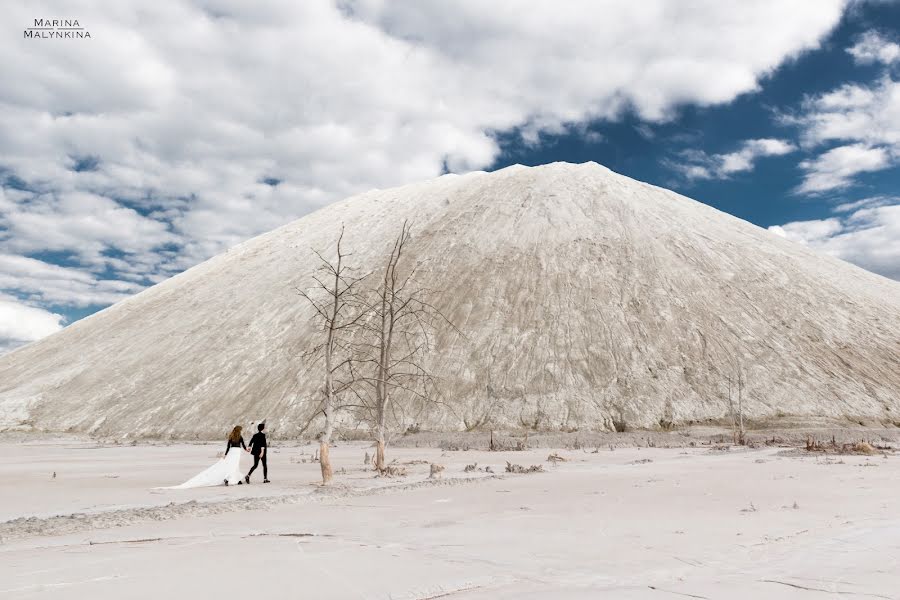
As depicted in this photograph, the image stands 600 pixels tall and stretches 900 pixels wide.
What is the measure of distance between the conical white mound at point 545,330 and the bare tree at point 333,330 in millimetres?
2582

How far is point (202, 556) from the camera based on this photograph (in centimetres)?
794

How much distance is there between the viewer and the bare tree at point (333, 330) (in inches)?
719

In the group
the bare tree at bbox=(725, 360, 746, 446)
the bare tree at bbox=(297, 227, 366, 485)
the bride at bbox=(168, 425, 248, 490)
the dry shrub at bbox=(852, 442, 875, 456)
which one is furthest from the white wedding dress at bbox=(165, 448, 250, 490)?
the bare tree at bbox=(725, 360, 746, 446)

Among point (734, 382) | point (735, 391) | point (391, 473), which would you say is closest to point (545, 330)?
point (734, 382)

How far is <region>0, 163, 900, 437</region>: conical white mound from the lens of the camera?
47156 mm

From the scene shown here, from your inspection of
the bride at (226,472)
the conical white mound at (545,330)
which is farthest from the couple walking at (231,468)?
the conical white mound at (545,330)

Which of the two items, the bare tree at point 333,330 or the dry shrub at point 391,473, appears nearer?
the bare tree at point 333,330

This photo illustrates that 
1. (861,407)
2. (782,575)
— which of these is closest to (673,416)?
(861,407)

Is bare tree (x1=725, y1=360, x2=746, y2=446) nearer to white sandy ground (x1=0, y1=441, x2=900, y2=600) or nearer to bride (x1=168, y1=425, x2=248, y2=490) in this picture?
white sandy ground (x1=0, y1=441, x2=900, y2=600)

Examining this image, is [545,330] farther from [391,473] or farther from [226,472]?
[226,472]

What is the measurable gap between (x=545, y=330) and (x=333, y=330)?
115 ft

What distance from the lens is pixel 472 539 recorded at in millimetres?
9281

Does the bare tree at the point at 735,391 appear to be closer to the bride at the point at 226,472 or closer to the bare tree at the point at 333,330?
the bare tree at the point at 333,330

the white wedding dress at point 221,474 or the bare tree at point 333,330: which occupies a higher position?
the bare tree at point 333,330
